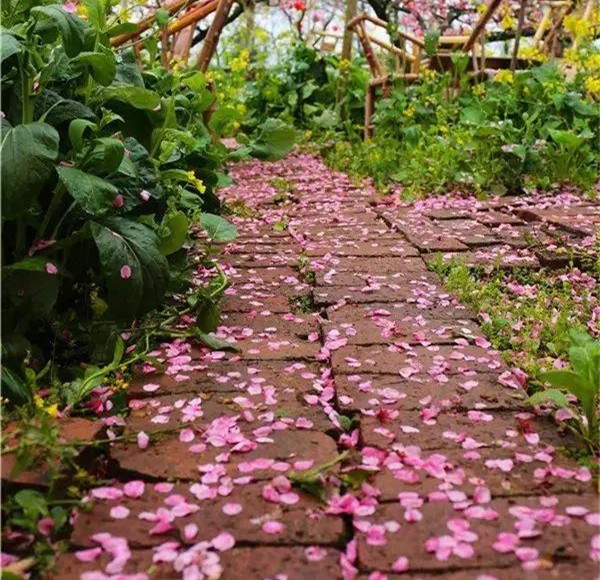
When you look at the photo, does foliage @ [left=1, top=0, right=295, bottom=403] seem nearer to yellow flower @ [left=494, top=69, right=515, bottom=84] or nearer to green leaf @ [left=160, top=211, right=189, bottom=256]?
green leaf @ [left=160, top=211, right=189, bottom=256]

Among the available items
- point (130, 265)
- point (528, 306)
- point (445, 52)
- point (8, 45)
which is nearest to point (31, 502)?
point (130, 265)

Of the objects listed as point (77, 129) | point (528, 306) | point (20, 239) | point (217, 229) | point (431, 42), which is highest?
point (431, 42)

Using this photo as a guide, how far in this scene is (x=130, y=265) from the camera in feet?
6.04

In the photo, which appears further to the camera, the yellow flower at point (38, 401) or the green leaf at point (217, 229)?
the green leaf at point (217, 229)

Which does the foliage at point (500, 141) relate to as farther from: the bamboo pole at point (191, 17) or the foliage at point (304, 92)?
the foliage at point (304, 92)

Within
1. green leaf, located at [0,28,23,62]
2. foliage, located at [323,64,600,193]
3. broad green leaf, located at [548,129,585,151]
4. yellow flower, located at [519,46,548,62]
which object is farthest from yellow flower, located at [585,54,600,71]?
green leaf, located at [0,28,23,62]

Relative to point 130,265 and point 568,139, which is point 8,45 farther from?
point 568,139

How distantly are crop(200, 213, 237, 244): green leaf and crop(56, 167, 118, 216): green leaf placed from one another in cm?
83

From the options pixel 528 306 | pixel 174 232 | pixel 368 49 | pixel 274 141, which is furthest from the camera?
pixel 368 49

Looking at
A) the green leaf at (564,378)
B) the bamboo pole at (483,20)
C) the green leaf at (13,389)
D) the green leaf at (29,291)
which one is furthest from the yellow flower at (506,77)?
the green leaf at (13,389)

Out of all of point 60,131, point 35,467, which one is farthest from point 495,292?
point 35,467

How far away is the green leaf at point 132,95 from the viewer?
200cm

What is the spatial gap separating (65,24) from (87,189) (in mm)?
414

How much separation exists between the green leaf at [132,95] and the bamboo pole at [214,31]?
8.24 feet
